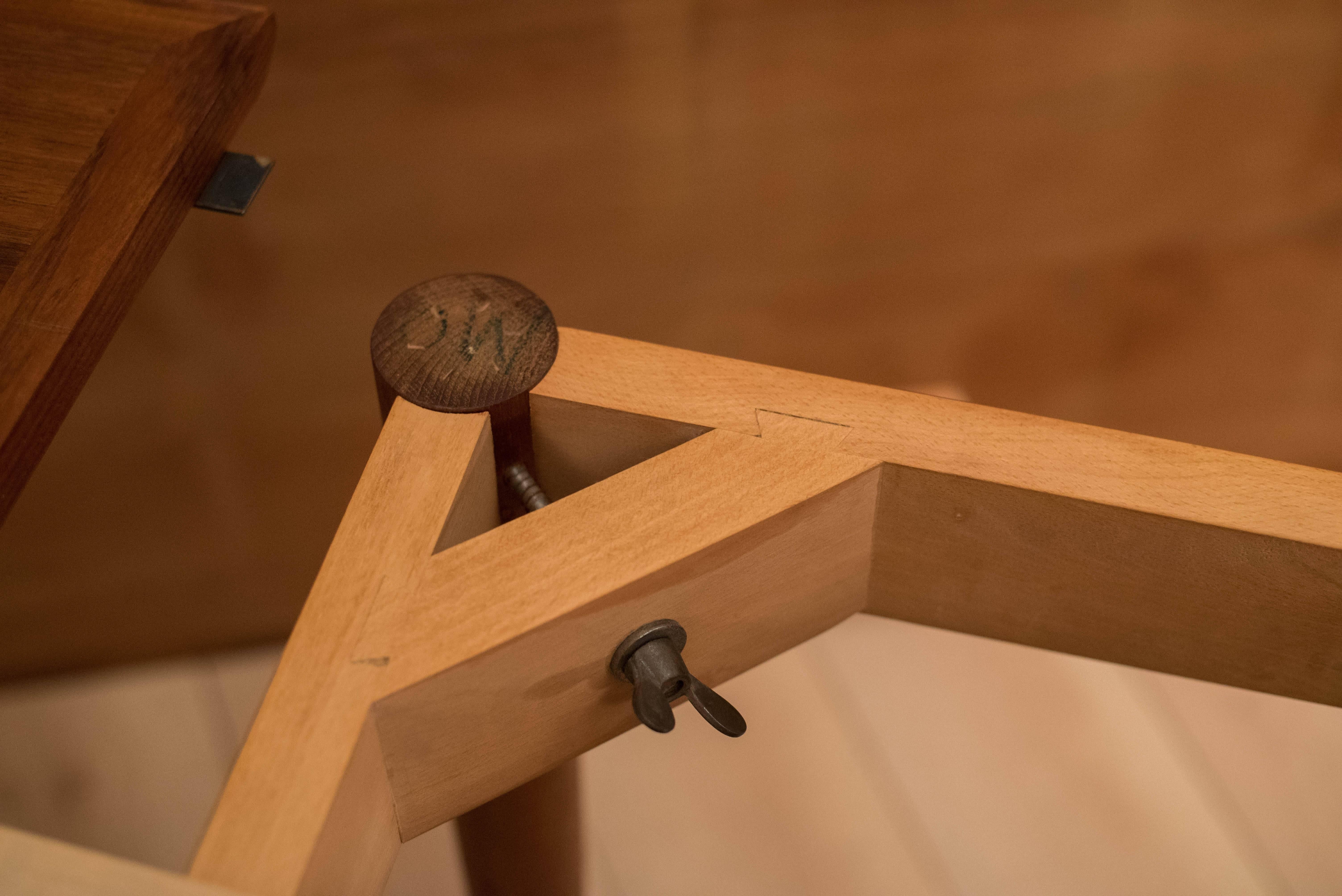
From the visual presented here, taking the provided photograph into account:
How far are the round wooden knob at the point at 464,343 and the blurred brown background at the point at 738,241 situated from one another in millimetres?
483

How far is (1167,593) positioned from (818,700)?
0.55 meters

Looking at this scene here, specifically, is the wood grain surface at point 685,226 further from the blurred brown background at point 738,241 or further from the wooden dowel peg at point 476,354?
the wooden dowel peg at point 476,354

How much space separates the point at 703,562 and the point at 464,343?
14cm

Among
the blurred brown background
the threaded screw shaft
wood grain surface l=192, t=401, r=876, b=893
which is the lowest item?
wood grain surface l=192, t=401, r=876, b=893

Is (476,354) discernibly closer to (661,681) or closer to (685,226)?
(661,681)

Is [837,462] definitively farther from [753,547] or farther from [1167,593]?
[1167,593]

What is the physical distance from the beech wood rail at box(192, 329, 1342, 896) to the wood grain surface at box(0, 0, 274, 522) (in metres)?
0.13

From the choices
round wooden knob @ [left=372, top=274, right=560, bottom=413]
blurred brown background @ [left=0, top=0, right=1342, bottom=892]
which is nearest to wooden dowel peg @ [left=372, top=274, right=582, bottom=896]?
round wooden knob @ [left=372, top=274, right=560, bottom=413]

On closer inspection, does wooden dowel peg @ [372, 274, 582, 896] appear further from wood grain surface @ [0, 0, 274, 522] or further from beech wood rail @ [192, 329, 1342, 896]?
wood grain surface @ [0, 0, 274, 522]

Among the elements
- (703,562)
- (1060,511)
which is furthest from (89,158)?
(1060,511)

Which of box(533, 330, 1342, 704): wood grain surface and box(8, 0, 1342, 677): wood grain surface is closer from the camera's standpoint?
box(533, 330, 1342, 704): wood grain surface

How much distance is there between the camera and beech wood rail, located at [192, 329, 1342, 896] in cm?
40

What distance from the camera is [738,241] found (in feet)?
3.78

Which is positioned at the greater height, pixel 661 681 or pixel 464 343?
pixel 464 343
